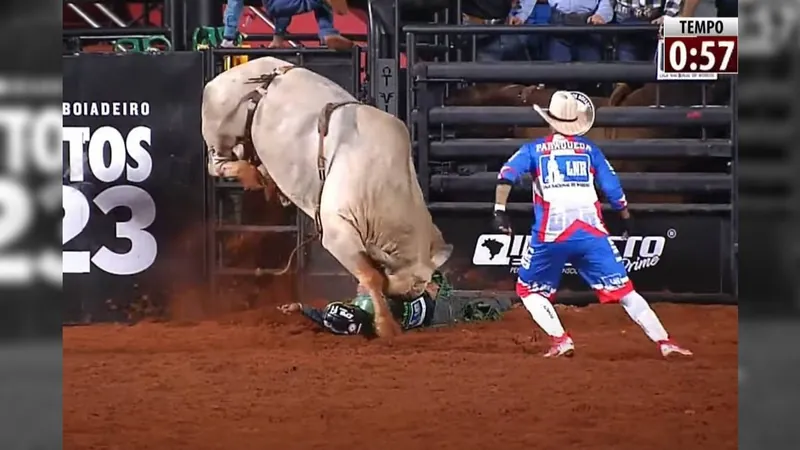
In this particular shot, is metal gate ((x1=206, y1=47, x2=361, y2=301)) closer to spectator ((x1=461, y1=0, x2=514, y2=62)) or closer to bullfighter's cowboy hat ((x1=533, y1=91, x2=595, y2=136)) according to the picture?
spectator ((x1=461, y1=0, x2=514, y2=62))

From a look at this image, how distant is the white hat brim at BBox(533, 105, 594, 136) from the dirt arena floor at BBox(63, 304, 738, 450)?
675 mm

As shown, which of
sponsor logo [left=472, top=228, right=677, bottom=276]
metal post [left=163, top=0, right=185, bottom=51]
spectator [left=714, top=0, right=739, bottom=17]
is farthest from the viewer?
metal post [left=163, top=0, right=185, bottom=51]

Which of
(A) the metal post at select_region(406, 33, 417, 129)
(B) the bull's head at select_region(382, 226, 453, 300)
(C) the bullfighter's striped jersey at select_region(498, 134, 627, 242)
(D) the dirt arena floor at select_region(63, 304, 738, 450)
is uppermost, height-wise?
(A) the metal post at select_region(406, 33, 417, 129)

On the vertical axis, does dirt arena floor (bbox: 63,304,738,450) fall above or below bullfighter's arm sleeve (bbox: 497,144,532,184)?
below

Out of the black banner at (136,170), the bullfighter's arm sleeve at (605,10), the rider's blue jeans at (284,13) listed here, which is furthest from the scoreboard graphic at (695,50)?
the black banner at (136,170)

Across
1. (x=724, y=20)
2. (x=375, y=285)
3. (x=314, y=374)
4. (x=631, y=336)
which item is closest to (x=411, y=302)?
(x=375, y=285)

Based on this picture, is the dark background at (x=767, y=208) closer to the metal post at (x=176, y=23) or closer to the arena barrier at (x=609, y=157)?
the arena barrier at (x=609, y=157)

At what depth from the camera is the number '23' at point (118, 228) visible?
14.6ft

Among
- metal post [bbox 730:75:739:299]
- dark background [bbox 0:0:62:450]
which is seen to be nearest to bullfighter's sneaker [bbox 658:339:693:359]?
metal post [bbox 730:75:739:299]

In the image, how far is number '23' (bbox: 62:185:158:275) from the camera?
4.45m

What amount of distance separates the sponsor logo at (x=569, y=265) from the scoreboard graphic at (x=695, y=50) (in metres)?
0.60

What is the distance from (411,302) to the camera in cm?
441

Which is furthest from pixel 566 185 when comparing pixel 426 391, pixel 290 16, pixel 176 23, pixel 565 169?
pixel 176 23

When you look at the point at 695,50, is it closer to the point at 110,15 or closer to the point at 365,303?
the point at 365,303
